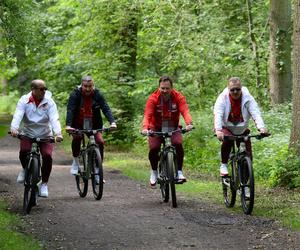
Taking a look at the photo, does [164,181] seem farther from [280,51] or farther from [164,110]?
[280,51]

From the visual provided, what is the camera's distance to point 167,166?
10.9 m

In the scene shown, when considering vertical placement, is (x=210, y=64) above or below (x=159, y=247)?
above

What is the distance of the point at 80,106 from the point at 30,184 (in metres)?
2.17

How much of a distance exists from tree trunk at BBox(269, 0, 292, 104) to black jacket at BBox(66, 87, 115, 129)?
8.19 metres

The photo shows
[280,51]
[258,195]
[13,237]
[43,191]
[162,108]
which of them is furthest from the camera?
[280,51]

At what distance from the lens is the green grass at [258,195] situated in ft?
32.5

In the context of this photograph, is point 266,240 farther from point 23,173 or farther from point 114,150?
point 114,150

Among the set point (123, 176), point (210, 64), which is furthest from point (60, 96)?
point (123, 176)

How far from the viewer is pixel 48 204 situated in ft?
37.0

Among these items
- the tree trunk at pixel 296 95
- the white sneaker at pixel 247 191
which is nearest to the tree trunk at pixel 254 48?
the tree trunk at pixel 296 95

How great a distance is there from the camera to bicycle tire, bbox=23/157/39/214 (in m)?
10.2

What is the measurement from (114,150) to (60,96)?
15.6 feet

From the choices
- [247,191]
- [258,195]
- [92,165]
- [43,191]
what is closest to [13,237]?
[43,191]

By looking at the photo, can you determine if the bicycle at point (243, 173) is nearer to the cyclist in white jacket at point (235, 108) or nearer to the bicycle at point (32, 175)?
the cyclist in white jacket at point (235, 108)
